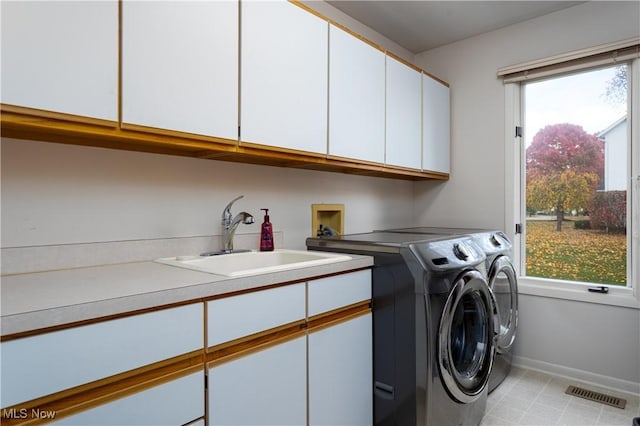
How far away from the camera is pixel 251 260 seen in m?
1.83

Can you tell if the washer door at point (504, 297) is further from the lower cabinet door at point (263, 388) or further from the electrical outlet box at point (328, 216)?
the lower cabinet door at point (263, 388)

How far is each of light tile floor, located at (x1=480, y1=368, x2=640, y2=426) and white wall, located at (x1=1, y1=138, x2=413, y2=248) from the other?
1.51 m

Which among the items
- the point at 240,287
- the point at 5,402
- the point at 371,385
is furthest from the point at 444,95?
the point at 5,402

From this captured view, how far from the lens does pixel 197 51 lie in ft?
4.51

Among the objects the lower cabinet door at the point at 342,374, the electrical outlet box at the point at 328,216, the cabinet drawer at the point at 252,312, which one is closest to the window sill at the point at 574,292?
the electrical outlet box at the point at 328,216

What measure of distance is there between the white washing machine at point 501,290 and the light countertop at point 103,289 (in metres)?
1.20

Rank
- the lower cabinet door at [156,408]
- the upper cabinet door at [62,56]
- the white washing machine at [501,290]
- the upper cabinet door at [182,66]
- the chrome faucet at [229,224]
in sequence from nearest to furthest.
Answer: the lower cabinet door at [156,408]
the upper cabinet door at [62,56]
the upper cabinet door at [182,66]
the chrome faucet at [229,224]
the white washing machine at [501,290]

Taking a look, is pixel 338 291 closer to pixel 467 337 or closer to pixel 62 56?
pixel 467 337

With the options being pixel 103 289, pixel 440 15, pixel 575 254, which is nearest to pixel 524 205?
pixel 575 254

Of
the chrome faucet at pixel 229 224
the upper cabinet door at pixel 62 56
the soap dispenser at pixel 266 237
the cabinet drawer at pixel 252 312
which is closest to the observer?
the upper cabinet door at pixel 62 56

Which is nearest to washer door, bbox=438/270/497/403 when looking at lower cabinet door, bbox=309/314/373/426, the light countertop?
lower cabinet door, bbox=309/314/373/426

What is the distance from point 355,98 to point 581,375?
2.35 m

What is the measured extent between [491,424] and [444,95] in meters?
2.30

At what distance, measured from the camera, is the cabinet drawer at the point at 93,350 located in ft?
2.53
